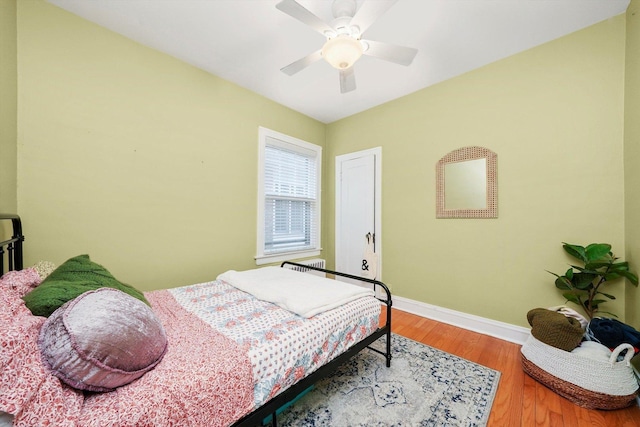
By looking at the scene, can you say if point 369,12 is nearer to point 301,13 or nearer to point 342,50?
point 342,50

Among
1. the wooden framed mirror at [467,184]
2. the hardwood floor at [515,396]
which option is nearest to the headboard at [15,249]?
the hardwood floor at [515,396]

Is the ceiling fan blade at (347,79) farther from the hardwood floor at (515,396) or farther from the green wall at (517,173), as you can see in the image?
the hardwood floor at (515,396)

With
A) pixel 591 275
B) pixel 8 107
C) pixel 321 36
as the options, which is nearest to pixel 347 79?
pixel 321 36

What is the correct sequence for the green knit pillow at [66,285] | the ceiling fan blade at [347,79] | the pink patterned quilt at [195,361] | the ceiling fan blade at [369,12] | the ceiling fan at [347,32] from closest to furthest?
the pink patterned quilt at [195,361], the green knit pillow at [66,285], the ceiling fan blade at [369,12], the ceiling fan at [347,32], the ceiling fan blade at [347,79]

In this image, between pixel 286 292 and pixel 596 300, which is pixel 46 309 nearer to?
pixel 286 292

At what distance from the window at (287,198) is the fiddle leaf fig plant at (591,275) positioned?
2.79m

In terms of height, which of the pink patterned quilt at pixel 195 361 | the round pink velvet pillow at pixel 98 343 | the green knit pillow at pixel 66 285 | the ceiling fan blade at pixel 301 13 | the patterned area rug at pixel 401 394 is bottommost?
the patterned area rug at pixel 401 394

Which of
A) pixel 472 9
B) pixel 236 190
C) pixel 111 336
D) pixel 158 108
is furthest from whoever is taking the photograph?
pixel 236 190

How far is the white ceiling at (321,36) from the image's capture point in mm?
1855

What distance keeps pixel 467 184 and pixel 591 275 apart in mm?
1217

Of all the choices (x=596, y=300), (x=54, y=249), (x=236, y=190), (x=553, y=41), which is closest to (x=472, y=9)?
(x=553, y=41)

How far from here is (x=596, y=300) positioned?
6.36ft

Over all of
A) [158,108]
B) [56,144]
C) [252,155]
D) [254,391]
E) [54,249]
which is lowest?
[254,391]

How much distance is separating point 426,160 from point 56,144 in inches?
138
